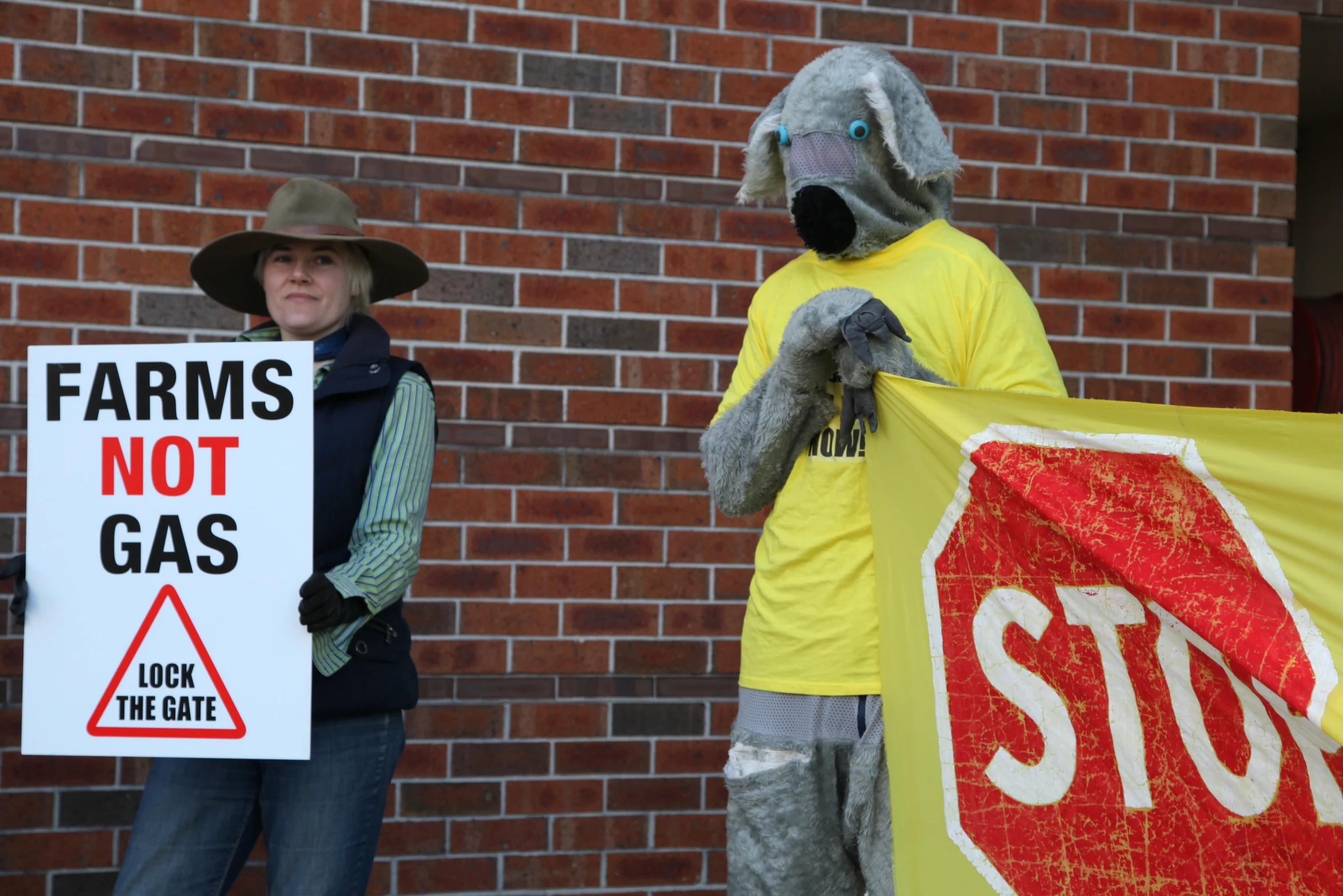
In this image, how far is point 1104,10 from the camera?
13.5ft

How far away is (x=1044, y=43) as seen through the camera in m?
4.08

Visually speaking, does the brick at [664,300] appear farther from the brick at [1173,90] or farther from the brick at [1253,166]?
the brick at [1253,166]

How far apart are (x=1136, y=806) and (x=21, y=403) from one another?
2942 mm

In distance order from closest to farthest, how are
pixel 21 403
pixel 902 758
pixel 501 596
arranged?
1. pixel 902 758
2. pixel 21 403
3. pixel 501 596

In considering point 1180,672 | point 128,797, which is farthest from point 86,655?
point 1180,672

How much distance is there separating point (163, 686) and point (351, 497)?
467 mm

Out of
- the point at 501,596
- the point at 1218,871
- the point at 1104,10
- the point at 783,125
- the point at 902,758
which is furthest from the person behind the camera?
the point at 1104,10

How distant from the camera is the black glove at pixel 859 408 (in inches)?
88.2

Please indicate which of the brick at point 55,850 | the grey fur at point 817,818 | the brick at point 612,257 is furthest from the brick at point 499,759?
the grey fur at point 817,818

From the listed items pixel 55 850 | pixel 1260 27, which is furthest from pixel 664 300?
pixel 55 850

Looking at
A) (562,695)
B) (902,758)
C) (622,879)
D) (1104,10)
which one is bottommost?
(622,879)

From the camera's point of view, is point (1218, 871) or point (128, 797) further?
point (128, 797)

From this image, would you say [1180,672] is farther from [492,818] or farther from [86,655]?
[492,818]

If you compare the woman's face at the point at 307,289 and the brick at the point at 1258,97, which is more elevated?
the brick at the point at 1258,97
